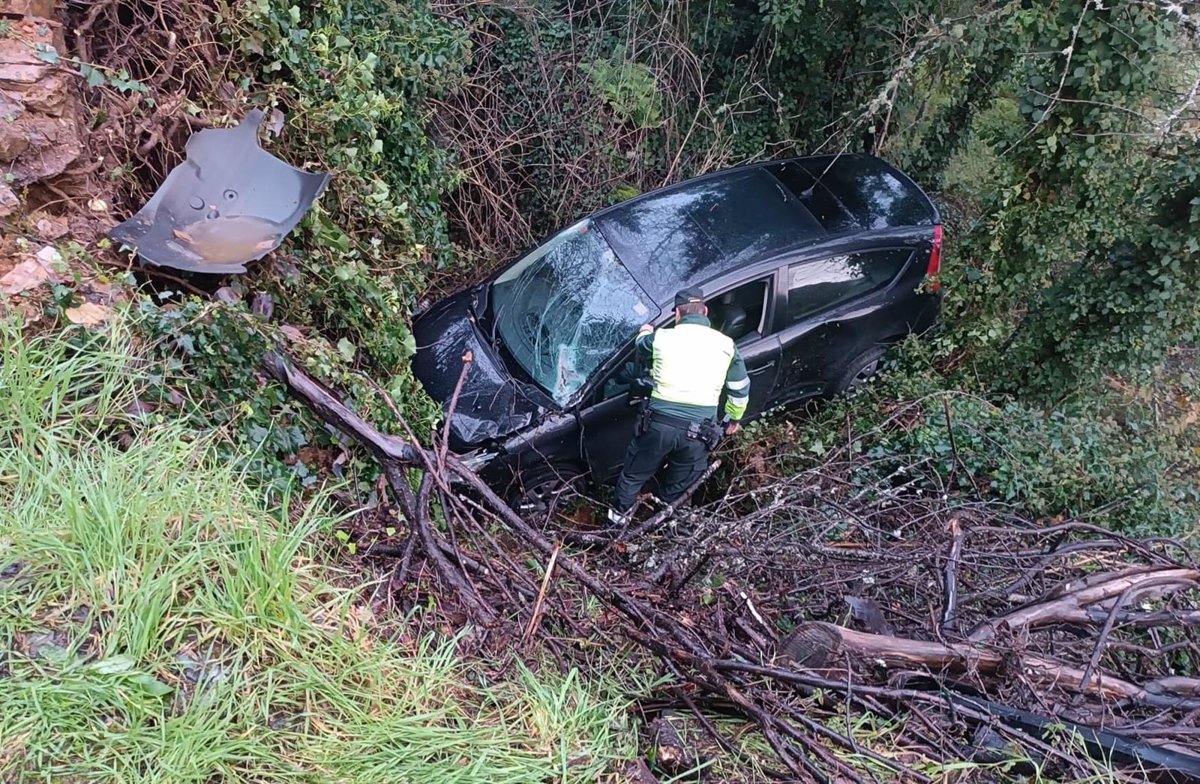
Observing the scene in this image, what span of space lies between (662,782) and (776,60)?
259 inches

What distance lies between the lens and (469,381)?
4.31m

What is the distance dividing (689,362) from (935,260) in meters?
2.36

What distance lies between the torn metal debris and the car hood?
1204 millimetres

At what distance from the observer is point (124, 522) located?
2004 mm

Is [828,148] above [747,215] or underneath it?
underneath

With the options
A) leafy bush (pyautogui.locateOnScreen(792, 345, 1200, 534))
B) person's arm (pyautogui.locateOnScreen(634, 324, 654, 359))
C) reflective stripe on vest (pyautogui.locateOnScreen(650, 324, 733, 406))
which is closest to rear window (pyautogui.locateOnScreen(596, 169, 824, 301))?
person's arm (pyautogui.locateOnScreen(634, 324, 654, 359))

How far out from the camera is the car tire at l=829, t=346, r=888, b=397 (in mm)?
5219

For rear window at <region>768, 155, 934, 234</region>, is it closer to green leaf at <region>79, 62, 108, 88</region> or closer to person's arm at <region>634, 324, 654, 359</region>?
person's arm at <region>634, 324, 654, 359</region>

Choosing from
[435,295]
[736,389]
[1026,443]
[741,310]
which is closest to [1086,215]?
[1026,443]

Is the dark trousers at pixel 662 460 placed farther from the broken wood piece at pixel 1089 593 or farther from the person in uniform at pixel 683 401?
the broken wood piece at pixel 1089 593

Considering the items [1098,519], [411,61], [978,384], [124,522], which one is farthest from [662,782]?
[411,61]

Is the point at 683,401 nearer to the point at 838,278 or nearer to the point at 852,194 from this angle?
the point at 838,278

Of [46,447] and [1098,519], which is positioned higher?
[46,447]

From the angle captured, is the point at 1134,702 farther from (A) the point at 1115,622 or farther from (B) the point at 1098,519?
(B) the point at 1098,519
